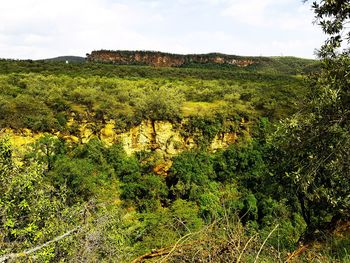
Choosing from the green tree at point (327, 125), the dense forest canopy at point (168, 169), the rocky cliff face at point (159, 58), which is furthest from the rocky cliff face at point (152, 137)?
the rocky cliff face at point (159, 58)

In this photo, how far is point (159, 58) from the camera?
496ft

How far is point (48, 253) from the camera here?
10133 mm

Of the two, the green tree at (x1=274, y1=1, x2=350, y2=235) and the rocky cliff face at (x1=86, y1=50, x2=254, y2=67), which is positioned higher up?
the rocky cliff face at (x1=86, y1=50, x2=254, y2=67)

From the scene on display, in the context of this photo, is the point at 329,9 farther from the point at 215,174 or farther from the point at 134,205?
the point at 215,174

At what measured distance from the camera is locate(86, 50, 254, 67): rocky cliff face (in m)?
146

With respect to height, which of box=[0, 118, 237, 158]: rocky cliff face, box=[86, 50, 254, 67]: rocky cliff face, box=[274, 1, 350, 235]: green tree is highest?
box=[86, 50, 254, 67]: rocky cliff face

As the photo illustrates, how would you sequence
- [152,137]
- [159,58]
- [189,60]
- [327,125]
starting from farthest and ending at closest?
[189,60] < [159,58] < [152,137] < [327,125]

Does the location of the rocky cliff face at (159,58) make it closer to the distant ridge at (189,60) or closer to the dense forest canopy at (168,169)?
the distant ridge at (189,60)

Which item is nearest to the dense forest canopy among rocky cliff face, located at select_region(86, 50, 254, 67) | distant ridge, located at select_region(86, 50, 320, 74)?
distant ridge, located at select_region(86, 50, 320, 74)

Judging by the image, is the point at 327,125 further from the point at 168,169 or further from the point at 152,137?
the point at 152,137

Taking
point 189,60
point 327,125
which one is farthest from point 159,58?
point 327,125

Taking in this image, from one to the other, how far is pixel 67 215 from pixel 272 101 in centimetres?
3180

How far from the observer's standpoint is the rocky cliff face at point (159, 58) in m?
146

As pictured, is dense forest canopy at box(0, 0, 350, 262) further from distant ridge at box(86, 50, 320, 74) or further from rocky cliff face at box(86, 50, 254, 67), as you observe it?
rocky cliff face at box(86, 50, 254, 67)
